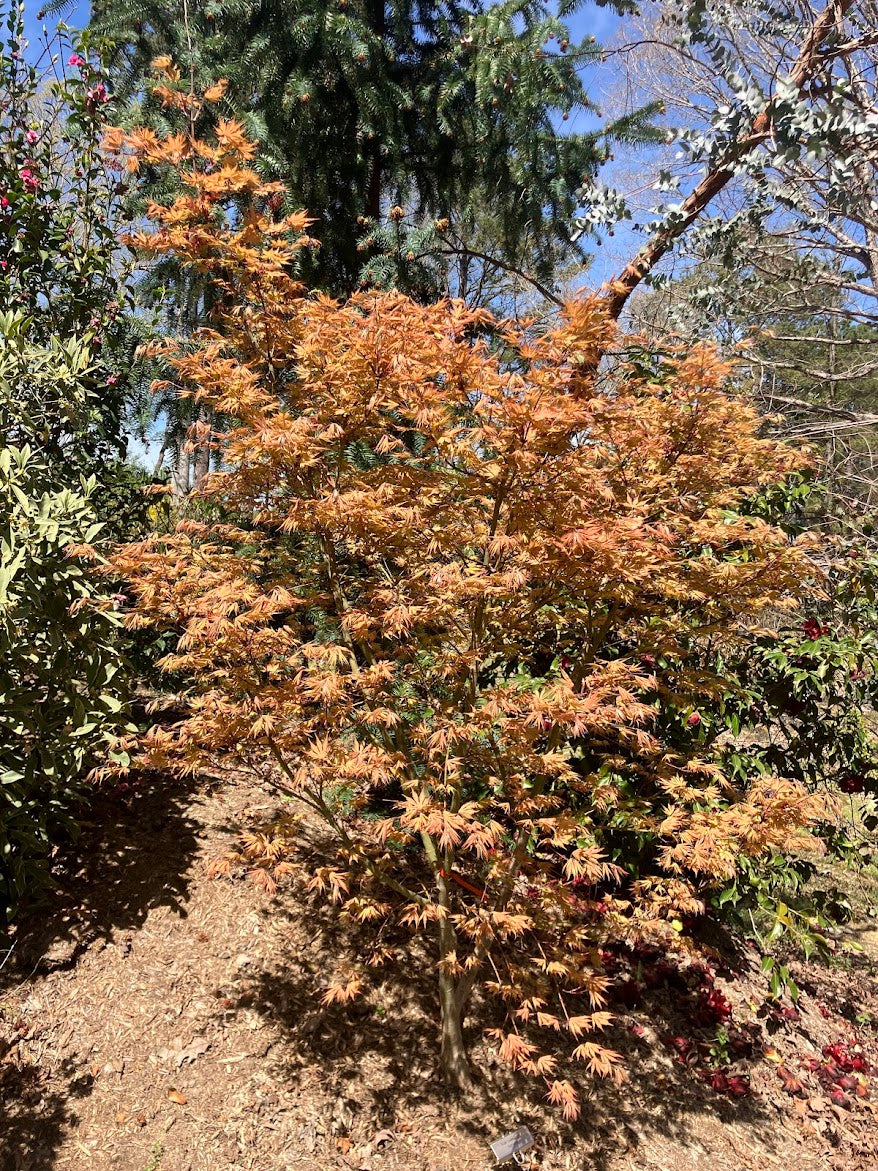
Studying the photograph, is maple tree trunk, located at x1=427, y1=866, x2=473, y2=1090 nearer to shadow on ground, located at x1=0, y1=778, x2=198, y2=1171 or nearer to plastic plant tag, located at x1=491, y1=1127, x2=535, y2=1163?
plastic plant tag, located at x1=491, y1=1127, x2=535, y2=1163

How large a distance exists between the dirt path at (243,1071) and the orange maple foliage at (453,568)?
342mm

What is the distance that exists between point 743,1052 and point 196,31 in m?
7.11

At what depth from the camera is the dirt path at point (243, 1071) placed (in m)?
2.73

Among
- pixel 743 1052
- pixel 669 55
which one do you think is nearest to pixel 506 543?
pixel 743 1052

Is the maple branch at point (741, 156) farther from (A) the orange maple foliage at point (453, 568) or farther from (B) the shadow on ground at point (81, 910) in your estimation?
(B) the shadow on ground at point (81, 910)

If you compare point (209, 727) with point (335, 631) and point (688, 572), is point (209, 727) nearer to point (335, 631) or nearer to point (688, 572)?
point (335, 631)

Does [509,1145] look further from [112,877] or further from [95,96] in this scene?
[95,96]

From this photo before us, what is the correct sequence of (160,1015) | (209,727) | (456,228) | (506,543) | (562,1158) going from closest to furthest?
(506,543)
(209,727)
(562,1158)
(160,1015)
(456,228)

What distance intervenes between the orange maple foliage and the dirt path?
342 mm

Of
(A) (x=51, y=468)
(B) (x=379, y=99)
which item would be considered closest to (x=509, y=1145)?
(A) (x=51, y=468)

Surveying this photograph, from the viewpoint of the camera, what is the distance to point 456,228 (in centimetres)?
718

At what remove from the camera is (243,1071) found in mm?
A: 3014

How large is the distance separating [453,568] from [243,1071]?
243 centimetres

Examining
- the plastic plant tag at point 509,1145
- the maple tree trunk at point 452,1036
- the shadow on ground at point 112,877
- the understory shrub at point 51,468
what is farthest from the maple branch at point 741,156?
the shadow on ground at point 112,877
